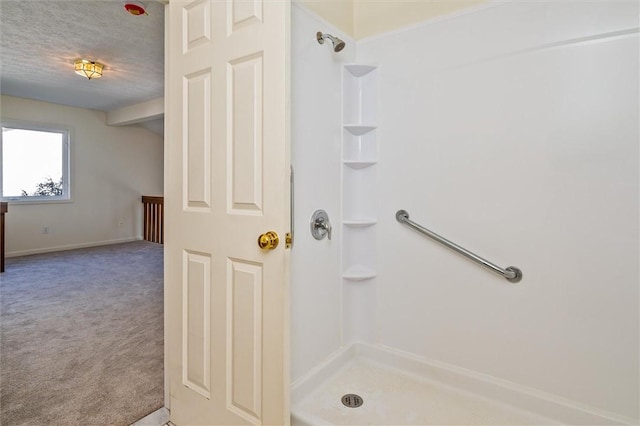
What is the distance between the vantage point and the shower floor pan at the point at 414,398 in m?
1.57

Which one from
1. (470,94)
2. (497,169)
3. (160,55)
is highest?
(160,55)

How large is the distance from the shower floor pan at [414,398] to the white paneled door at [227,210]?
0.44 meters

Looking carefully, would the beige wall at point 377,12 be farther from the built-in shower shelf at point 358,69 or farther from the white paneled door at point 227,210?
the white paneled door at point 227,210

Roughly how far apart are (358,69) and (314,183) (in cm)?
79

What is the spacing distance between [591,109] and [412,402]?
161cm

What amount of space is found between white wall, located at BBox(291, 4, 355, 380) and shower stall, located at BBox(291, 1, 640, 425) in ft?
0.04

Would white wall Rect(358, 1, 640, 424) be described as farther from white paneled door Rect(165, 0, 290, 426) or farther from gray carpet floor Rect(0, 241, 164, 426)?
gray carpet floor Rect(0, 241, 164, 426)

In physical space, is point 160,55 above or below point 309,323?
above

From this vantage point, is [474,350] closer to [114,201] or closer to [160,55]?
[160,55]

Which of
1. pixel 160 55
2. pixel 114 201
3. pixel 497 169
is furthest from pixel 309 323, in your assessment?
pixel 114 201

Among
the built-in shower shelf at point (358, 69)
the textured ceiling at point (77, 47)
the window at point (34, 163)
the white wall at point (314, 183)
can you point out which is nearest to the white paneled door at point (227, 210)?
the white wall at point (314, 183)

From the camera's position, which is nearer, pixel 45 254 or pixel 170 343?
pixel 170 343

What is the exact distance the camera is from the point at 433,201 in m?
1.90

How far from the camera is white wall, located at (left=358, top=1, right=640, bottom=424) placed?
1452 mm
